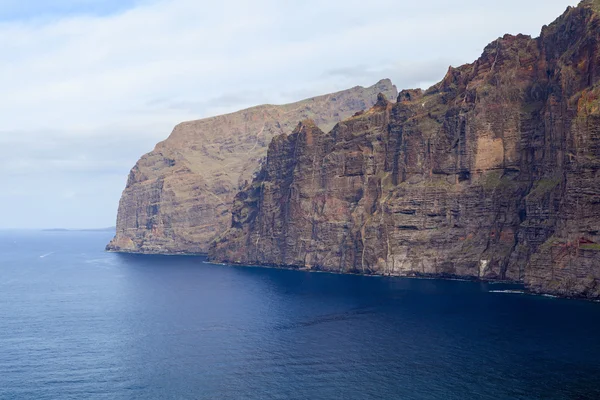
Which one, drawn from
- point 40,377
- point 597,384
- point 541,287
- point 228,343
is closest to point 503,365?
Result: point 597,384

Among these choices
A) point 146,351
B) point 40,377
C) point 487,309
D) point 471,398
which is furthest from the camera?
point 487,309

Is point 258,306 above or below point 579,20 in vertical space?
below

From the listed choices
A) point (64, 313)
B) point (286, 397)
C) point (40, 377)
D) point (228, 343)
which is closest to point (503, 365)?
point (286, 397)

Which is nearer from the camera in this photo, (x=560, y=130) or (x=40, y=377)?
(x=40, y=377)

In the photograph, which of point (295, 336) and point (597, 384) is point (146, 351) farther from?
point (597, 384)

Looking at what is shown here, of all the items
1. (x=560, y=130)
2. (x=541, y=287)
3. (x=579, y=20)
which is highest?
(x=579, y=20)

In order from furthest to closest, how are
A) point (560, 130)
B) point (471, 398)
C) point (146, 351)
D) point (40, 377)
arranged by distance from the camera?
point (560, 130), point (146, 351), point (40, 377), point (471, 398)
